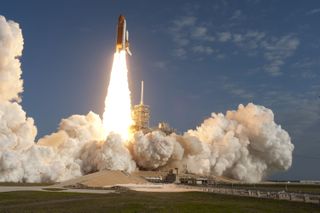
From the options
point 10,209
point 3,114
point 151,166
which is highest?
point 3,114

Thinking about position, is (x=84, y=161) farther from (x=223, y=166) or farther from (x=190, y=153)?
(x=223, y=166)

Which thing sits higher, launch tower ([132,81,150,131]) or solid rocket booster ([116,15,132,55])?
solid rocket booster ([116,15,132,55])

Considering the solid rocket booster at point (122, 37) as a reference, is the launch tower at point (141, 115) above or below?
below

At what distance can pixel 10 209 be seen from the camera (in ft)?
107

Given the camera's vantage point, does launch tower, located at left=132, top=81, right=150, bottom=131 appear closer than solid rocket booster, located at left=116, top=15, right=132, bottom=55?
No

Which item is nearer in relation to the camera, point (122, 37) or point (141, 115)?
point (122, 37)

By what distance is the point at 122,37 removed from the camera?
9519 centimetres

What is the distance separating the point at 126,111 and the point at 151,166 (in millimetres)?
13250

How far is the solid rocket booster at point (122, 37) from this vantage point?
3735 inches

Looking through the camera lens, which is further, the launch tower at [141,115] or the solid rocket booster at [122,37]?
the launch tower at [141,115]

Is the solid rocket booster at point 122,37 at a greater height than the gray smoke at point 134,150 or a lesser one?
greater

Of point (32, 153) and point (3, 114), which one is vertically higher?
point (3, 114)

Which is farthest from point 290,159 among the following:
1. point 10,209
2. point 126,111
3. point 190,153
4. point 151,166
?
point 10,209

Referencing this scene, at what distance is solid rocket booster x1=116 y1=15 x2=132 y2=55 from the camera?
94.9 meters
